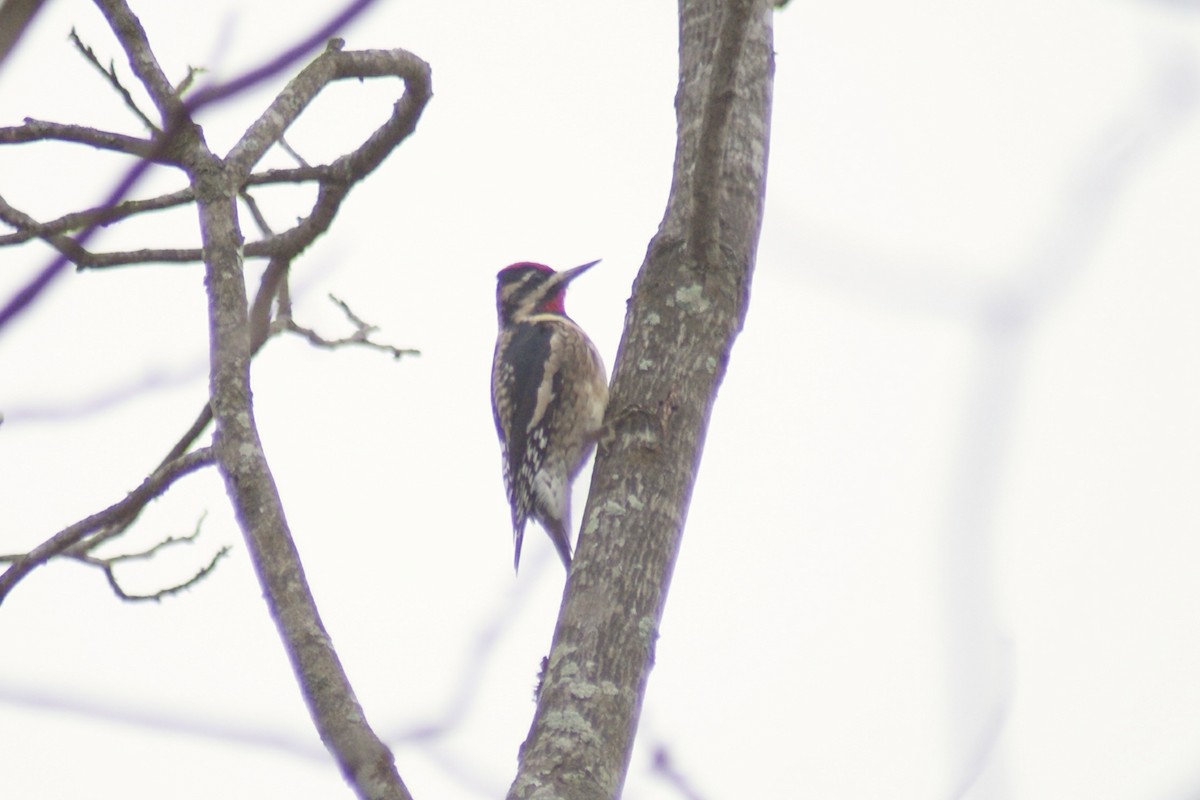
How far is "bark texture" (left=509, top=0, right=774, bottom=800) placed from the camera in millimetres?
2244

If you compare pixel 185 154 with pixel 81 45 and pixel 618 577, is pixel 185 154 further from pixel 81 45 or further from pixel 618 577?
pixel 618 577

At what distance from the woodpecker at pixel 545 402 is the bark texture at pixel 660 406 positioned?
1.88m

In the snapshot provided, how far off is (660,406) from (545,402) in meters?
2.46

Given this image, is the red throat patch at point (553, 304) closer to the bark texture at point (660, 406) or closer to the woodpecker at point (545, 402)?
the woodpecker at point (545, 402)

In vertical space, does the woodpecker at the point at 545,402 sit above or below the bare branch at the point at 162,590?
above

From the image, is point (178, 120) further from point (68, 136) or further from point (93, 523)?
point (93, 523)

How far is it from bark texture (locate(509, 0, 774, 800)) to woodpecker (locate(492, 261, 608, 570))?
1878 millimetres

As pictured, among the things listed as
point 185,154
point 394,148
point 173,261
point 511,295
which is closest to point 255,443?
point 185,154

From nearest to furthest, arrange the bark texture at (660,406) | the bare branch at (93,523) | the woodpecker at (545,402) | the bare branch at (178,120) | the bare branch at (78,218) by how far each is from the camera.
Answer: the bare branch at (178,120)
the bark texture at (660,406)
the bare branch at (78,218)
the bare branch at (93,523)
the woodpecker at (545,402)

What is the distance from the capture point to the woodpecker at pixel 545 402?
515 centimetres

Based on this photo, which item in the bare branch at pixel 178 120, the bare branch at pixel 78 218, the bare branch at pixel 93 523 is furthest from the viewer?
the bare branch at pixel 93 523

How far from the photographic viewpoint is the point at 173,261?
2.92 meters

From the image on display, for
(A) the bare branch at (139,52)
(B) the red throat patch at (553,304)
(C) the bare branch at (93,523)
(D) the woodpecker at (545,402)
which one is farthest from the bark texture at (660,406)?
(B) the red throat patch at (553,304)

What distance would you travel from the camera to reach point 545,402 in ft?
17.3
